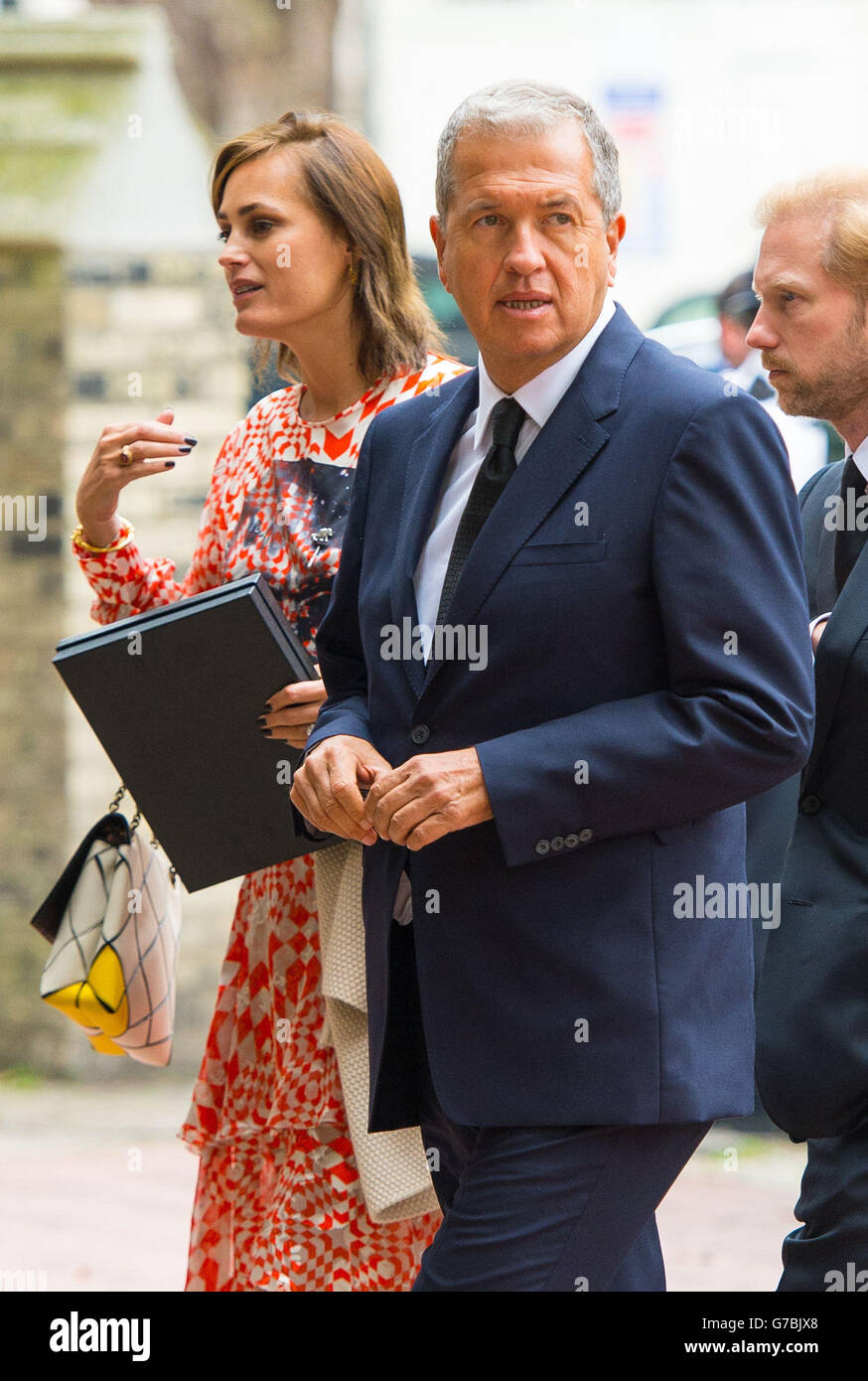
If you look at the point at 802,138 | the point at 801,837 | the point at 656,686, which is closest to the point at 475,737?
the point at 656,686

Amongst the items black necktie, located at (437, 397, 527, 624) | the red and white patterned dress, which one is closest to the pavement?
the red and white patterned dress

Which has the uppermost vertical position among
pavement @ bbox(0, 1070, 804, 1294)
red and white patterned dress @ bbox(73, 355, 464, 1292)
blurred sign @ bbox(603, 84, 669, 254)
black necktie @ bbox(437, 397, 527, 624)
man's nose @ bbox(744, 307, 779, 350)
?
blurred sign @ bbox(603, 84, 669, 254)

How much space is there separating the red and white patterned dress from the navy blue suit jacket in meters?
1.00

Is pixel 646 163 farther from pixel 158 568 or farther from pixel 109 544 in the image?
pixel 109 544

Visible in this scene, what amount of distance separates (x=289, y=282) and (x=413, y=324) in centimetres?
25

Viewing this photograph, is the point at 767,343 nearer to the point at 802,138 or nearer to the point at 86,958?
the point at 86,958

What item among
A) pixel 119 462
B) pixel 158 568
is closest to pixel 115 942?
pixel 158 568

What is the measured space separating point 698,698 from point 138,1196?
16.6 feet

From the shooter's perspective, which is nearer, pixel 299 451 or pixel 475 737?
pixel 475 737

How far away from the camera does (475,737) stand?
8.33 ft

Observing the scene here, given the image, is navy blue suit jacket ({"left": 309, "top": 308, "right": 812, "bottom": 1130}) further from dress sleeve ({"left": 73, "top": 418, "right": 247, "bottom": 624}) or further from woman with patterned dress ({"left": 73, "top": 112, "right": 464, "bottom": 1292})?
dress sleeve ({"left": 73, "top": 418, "right": 247, "bottom": 624})

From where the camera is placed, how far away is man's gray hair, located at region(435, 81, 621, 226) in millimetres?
2564

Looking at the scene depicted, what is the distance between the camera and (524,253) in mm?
2539

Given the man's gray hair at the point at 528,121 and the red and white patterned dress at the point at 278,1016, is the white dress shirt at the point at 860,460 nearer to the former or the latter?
the man's gray hair at the point at 528,121
